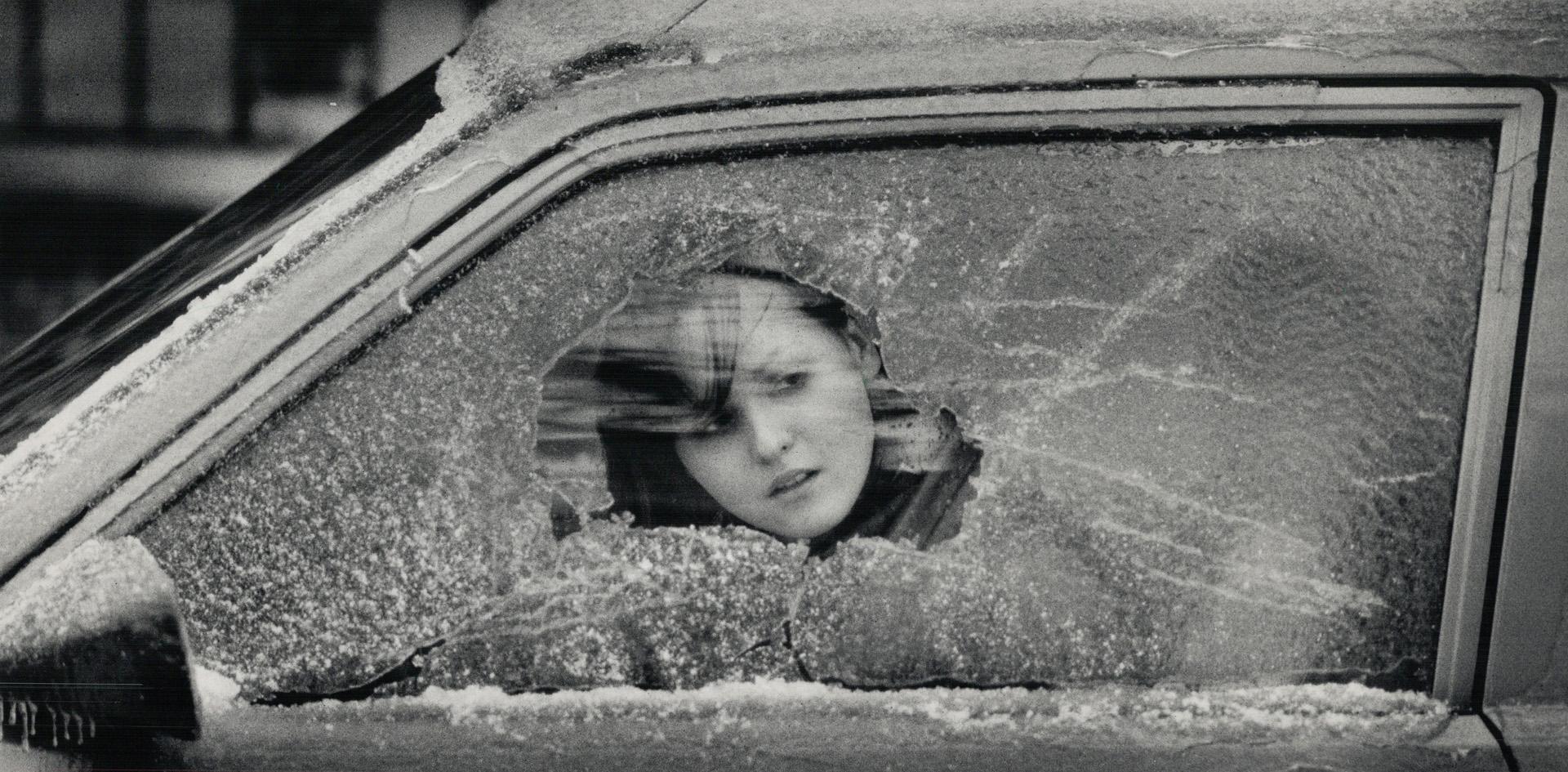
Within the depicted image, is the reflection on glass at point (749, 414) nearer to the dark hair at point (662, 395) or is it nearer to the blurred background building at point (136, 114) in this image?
the dark hair at point (662, 395)

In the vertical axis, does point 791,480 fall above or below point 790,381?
below

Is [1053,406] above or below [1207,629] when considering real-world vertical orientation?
above

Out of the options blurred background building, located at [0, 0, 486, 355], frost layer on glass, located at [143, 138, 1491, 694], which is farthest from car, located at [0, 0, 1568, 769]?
blurred background building, located at [0, 0, 486, 355]

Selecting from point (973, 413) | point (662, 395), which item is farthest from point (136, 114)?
point (973, 413)

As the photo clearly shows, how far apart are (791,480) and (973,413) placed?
0.79ft

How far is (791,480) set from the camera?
144 centimetres

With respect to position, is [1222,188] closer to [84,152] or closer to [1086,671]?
[1086,671]

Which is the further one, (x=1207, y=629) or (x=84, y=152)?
(x=84, y=152)

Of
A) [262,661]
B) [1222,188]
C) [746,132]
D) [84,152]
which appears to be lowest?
[262,661]

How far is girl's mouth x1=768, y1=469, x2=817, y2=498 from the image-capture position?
1.43m

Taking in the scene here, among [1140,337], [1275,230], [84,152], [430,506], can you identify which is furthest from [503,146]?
[84,152]

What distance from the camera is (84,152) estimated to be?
6.09 m

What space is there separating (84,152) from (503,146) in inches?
228

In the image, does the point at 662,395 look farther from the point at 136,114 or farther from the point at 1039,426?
the point at 136,114
